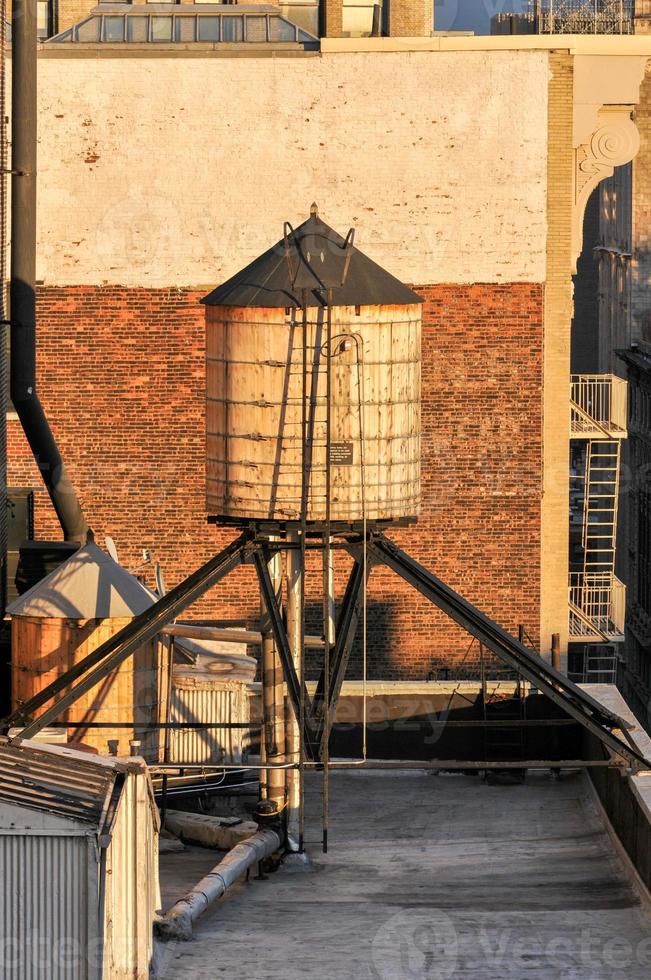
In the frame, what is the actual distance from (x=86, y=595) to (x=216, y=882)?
15.1 ft

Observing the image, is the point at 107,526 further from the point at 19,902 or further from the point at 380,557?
the point at 19,902

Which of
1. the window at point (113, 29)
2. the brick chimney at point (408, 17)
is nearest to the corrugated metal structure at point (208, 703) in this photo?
the window at point (113, 29)

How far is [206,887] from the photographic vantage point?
17875mm

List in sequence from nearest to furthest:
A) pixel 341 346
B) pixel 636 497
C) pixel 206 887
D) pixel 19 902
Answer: pixel 19 902 → pixel 206 887 → pixel 341 346 → pixel 636 497

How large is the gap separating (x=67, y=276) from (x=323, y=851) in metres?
14.7

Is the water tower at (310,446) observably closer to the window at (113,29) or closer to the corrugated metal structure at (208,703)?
the corrugated metal structure at (208,703)

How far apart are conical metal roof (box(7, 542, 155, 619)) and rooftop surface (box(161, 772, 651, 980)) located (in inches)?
117

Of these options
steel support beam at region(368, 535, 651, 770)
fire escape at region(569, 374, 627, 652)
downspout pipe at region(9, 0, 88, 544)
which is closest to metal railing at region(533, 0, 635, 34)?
fire escape at region(569, 374, 627, 652)

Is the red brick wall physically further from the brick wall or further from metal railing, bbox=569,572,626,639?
the brick wall

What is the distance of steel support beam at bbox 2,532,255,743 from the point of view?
1948cm

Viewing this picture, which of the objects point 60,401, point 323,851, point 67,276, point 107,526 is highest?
point 67,276

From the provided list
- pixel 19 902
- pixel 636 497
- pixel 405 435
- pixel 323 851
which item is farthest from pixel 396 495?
pixel 636 497

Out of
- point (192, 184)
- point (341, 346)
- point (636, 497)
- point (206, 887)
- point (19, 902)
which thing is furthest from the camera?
point (636, 497)

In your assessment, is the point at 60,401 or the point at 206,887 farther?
the point at 60,401
